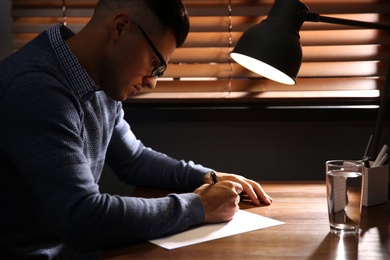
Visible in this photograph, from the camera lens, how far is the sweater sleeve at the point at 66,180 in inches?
47.7

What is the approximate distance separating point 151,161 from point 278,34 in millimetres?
581

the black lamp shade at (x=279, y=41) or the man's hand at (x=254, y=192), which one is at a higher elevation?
the black lamp shade at (x=279, y=41)

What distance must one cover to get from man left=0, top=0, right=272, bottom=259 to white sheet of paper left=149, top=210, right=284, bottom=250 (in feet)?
0.06

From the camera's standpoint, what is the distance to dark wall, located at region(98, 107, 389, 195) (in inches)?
85.0

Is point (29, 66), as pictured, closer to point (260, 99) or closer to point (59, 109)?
point (59, 109)

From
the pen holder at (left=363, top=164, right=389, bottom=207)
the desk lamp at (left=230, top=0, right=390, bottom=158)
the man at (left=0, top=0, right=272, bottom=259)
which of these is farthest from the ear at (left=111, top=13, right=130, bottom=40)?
the pen holder at (left=363, top=164, right=389, bottom=207)

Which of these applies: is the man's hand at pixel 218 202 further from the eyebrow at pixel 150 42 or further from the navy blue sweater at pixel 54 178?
the eyebrow at pixel 150 42

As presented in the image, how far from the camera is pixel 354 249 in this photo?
4.01 ft

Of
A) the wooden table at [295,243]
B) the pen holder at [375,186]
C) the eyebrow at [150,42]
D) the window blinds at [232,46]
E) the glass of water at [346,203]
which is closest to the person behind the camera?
the wooden table at [295,243]

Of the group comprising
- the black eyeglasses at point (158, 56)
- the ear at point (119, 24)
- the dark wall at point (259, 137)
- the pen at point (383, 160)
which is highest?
the ear at point (119, 24)

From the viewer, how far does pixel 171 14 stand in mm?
1462

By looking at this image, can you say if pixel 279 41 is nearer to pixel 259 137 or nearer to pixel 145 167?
pixel 145 167

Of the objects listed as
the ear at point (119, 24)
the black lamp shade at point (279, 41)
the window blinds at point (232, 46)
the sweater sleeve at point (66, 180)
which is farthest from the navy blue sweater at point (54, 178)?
the window blinds at point (232, 46)

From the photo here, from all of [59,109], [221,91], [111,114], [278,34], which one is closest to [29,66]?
[59,109]
